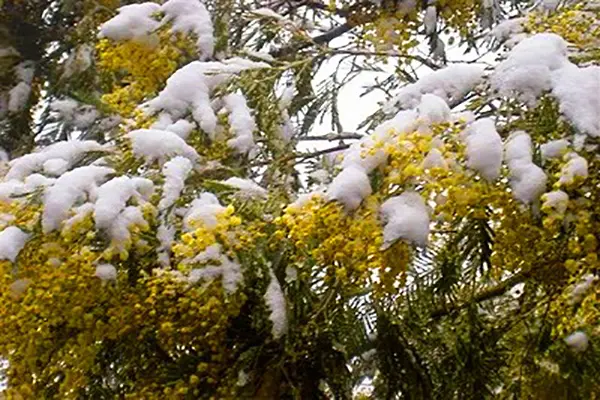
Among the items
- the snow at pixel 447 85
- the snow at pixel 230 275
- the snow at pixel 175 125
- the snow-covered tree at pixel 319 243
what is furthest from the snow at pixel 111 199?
the snow at pixel 447 85

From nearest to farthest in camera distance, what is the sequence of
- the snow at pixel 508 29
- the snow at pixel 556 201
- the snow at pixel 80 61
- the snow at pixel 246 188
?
the snow at pixel 556 201, the snow at pixel 246 188, the snow at pixel 508 29, the snow at pixel 80 61

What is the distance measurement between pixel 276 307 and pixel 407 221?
57cm

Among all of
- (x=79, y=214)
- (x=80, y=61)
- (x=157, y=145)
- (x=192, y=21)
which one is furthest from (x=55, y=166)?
(x=80, y=61)

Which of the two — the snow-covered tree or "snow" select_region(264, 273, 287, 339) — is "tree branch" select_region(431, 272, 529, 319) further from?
"snow" select_region(264, 273, 287, 339)

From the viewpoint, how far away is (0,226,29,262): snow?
2217 mm

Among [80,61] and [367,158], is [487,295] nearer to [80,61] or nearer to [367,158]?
[367,158]

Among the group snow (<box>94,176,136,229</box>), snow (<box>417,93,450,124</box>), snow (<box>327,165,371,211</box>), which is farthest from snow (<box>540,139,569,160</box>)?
snow (<box>94,176,136,229</box>)

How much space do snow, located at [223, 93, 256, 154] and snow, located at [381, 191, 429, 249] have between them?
106cm

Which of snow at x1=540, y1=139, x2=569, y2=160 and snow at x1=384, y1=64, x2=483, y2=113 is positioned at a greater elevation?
snow at x1=540, y1=139, x2=569, y2=160

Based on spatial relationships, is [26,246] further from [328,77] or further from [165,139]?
[328,77]

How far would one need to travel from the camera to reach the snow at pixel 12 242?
7.27 feet

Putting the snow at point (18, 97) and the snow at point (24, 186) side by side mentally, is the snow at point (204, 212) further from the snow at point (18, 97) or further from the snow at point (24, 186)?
the snow at point (18, 97)

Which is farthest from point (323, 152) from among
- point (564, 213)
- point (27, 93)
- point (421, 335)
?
point (27, 93)

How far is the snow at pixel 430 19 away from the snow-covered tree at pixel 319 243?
662 millimetres
